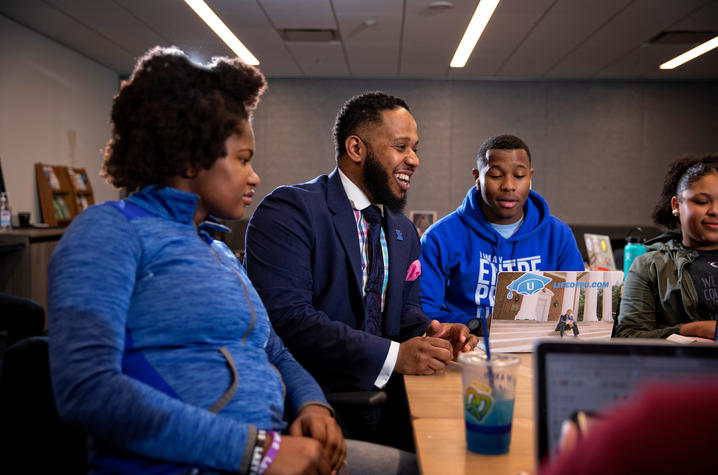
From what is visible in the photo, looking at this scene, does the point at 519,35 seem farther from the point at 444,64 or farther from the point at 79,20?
the point at 79,20

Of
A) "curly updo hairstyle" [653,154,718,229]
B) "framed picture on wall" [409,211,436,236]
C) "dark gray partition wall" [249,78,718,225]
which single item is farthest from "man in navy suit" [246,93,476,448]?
"dark gray partition wall" [249,78,718,225]

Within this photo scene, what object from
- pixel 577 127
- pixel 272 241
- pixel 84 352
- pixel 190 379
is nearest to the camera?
pixel 84 352

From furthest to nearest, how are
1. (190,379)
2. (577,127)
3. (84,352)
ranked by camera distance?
(577,127) → (190,379) → (84,352)

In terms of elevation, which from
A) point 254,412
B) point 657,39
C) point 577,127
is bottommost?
point 254,412

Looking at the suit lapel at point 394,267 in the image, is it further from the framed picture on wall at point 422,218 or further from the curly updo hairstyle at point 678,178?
the framed picture on wall at point 422,218

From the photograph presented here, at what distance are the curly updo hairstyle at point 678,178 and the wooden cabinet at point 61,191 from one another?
5098 millimetres

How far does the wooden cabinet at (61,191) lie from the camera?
5.61 m

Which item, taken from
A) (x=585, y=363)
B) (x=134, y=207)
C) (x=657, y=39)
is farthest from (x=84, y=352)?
(x=657, y=39)

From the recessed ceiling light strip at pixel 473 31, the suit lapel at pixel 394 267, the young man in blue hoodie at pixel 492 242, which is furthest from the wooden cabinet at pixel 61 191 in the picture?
the suit lapel at pixel 394 267

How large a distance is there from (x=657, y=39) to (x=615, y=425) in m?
6.23

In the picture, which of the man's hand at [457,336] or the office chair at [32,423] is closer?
the office chair at [32,423]

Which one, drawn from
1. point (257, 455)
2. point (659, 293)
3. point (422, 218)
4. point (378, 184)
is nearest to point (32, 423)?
point (257, 455)

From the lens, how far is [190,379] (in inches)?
35.6

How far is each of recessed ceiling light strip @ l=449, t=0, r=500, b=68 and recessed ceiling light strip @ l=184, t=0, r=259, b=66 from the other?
198 cm
